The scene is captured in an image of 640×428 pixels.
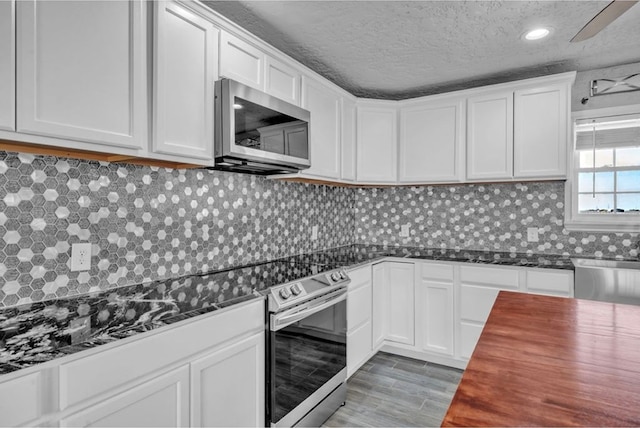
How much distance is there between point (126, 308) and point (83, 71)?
3.14 feet

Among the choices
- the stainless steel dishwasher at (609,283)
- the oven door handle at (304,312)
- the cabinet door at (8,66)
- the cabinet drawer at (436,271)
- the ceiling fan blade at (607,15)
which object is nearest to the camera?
the ceiling fan blade at (607,15)

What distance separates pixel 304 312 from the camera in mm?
2016

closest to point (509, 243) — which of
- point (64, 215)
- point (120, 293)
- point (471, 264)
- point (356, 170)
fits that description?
point (471, 264)

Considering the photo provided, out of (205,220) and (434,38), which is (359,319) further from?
(434,38)

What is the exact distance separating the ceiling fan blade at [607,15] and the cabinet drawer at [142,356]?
177 cm

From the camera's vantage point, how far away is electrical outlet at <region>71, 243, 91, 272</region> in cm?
168

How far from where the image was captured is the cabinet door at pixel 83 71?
1.26 meters

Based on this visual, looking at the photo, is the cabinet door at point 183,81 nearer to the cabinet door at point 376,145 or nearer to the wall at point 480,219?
the cabinet door at point 376,145

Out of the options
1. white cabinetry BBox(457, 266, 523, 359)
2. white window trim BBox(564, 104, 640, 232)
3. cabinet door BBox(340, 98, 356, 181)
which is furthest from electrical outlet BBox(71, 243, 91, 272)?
white window trim BBox(564, 104, 640, 232)

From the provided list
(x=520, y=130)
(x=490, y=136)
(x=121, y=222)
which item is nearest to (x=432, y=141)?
(x=490, y=136)

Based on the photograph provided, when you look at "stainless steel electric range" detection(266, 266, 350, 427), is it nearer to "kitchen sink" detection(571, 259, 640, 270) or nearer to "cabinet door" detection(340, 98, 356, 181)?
"cabinet door" detection(340, 98, 356, 181)

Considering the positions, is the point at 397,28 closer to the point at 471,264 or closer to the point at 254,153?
the point at 254,153

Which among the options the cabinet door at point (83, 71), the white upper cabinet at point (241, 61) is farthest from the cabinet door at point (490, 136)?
the cabinet door at point (83, 71)

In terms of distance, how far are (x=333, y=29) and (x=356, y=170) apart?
133 centimetres
